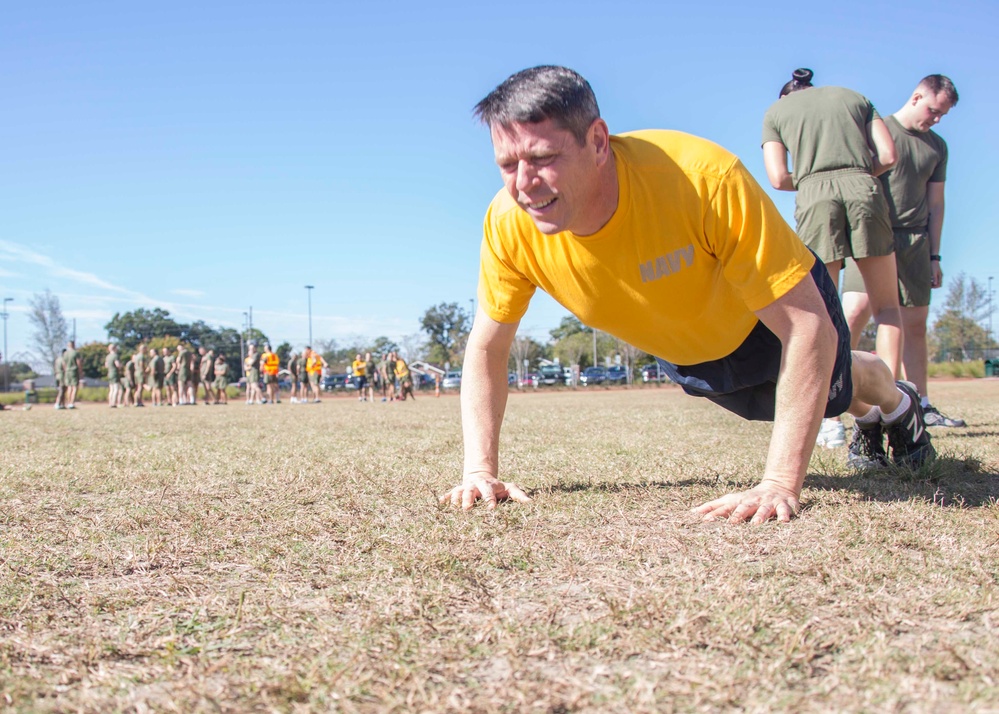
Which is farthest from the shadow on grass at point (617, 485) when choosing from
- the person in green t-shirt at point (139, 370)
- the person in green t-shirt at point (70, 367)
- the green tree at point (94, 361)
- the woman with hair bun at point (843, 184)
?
the green tree at point (94, 361)

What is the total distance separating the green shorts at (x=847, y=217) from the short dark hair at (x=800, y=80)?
30.5 inches

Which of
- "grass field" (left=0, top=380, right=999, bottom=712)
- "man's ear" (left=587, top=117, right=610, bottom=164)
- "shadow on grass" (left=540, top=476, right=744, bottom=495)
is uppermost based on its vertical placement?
"man's ear" (left=587, top=117, right=610, bottom=164)

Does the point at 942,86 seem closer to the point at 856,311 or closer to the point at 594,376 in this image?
the point at 856,311

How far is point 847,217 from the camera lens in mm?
4754

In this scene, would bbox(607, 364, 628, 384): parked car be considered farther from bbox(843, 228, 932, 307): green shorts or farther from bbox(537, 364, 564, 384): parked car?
bbox(843, 228, 932, 307): green shorts

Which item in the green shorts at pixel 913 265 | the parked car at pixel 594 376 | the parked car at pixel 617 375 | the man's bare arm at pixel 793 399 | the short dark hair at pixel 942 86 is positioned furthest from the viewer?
the parked car at pixel 594 376

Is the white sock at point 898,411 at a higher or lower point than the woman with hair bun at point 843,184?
lower

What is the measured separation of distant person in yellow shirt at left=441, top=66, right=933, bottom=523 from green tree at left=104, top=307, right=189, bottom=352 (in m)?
110

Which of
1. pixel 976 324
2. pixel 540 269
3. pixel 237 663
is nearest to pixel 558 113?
pixel 540 269

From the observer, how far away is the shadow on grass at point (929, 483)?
9.57 ft

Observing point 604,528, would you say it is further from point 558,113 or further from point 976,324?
point 976,324

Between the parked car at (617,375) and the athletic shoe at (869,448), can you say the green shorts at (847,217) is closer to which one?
the athletic shoe at (869,448)

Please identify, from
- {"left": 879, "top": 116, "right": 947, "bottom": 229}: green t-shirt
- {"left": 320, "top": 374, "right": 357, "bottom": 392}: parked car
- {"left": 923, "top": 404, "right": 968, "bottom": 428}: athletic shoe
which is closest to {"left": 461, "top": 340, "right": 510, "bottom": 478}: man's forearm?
{"left": 879, "top": 116, "right": 947, "bottom": 229}: green t-shirt

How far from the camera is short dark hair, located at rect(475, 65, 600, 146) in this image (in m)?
2.29
